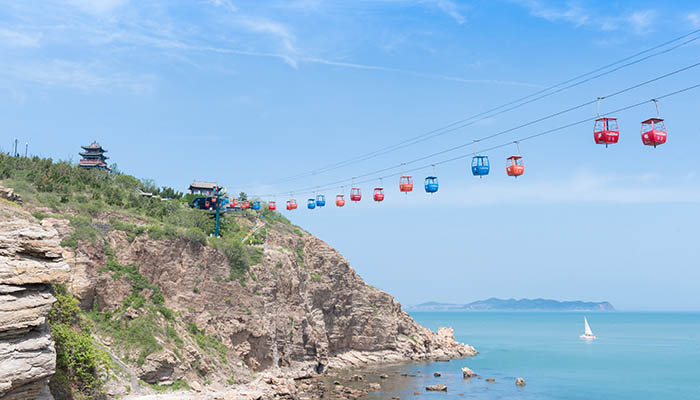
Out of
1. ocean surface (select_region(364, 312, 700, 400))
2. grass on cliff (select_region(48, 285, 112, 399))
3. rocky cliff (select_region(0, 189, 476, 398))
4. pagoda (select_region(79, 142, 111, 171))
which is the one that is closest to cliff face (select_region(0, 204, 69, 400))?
rocky cliff (select_region(0, 189, 476, 398))

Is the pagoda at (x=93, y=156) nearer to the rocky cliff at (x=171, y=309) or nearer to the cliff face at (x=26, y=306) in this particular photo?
the rocky cliff at (x=171, y=309)

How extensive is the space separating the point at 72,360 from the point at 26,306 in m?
9.93

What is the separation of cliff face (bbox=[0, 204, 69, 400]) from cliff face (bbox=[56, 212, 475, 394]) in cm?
1485

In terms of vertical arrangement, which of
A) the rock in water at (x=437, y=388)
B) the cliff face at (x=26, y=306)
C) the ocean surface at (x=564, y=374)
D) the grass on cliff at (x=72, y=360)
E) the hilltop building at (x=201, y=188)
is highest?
the hilltop building at (x=201, y=188)

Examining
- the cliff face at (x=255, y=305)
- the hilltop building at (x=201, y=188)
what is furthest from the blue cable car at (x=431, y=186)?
the hilltop building at (x=201, y=188)

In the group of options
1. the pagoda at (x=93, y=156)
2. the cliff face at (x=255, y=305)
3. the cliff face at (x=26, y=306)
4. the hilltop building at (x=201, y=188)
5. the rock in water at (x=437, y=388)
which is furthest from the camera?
the hilltop building at (x=201, y=188)

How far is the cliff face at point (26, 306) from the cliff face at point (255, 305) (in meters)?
14.8

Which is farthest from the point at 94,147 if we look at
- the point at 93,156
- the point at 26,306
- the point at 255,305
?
the point at 26,306

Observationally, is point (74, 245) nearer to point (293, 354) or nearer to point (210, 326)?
point (210, 326)

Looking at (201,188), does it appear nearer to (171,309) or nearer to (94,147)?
(94,147)

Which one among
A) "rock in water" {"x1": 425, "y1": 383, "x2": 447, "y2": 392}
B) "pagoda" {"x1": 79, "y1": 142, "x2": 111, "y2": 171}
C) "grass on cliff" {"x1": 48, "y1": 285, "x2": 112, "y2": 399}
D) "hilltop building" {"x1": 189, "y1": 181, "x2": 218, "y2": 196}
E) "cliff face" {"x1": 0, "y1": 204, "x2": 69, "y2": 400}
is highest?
"pagoda" {"x1": 79, "y1": 142, "x2": 111, "y2": 171}

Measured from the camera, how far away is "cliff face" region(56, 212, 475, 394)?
3875 centimetres

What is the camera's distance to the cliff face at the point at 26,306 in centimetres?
1997

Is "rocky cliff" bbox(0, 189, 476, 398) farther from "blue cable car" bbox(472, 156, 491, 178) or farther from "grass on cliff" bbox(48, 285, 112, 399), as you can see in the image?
"blue cable car" bbox(472, 156, 491, 178)
